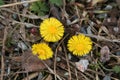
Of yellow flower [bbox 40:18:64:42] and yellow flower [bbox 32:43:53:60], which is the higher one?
yellow flower [bbox 40:18:64:42]

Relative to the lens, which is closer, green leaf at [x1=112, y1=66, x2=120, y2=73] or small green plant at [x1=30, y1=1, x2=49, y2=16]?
green leaf at [x1=112, y1=66, x2=120, y2=73]

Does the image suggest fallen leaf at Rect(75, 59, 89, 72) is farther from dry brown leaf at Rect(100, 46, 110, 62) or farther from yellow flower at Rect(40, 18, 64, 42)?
yellow flower at Rect(40, 18, 64, 42)

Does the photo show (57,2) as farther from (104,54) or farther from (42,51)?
(104,54)

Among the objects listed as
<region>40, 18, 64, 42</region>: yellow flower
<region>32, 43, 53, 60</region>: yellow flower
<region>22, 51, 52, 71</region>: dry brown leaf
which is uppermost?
<region>40, 18, 64, 42</region>: yellow flower

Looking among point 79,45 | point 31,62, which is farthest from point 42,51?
point 79,45

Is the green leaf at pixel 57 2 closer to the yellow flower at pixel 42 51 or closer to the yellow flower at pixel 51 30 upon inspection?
the yellow flower at pixel 51 30

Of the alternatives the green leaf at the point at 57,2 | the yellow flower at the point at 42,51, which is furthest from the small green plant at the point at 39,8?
A: the yellow flower at the point at 42,51

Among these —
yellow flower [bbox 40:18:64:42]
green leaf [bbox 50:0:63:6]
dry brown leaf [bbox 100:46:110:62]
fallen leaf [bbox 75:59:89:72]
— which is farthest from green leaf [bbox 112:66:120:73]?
green leaf [bbox 50:0:63:6]
